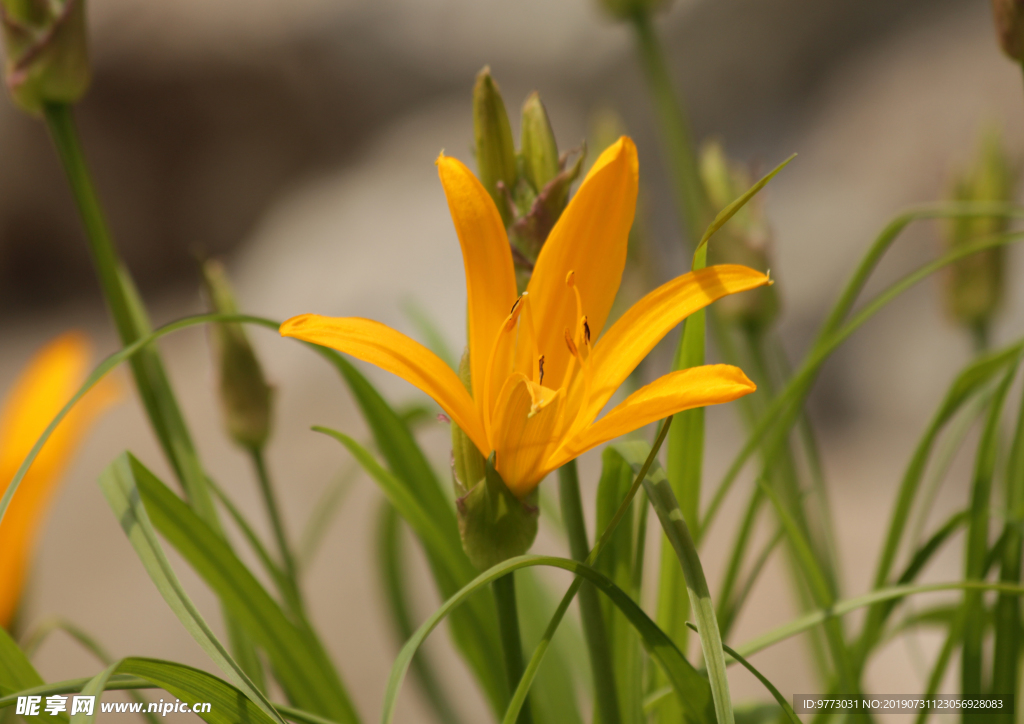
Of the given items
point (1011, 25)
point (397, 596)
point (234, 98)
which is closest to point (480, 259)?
point (1011, 25)

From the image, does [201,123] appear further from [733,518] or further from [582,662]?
[582,662]


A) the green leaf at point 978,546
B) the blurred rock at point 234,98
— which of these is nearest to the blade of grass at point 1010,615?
the green leaf at point 978,546

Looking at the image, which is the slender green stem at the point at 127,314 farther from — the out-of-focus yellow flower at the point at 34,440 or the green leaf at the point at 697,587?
the green leaf at the point at 697,587

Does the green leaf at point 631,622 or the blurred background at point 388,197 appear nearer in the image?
the green leaf at point 631,622

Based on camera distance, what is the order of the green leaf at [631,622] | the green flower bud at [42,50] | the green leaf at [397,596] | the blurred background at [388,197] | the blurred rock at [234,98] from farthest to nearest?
1. the blurred rock at [234,98]
2. the blurred background at [388,197]
3. the green leaf at [397,596]
4. the green flower bud at [42,50]
5. the green leaf at [631,622]

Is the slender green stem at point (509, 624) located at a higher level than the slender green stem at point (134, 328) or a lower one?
lower

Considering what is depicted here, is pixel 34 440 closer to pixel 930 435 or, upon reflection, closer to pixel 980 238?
pixel 930 435
